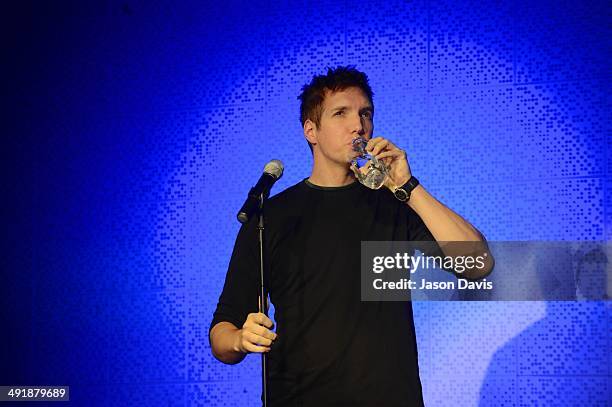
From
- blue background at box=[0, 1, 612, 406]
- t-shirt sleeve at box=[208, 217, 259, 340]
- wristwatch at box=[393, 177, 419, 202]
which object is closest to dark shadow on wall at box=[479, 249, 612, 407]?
blue background at box=[0, 1, 612, 406]

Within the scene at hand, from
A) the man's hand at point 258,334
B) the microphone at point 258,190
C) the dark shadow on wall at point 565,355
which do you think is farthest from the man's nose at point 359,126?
the dark shadow on wall at point 565,355

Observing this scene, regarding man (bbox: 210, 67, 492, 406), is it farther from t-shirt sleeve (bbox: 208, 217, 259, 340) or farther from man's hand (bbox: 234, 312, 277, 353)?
man's hand (bbox: 234, 312, 277, 353)

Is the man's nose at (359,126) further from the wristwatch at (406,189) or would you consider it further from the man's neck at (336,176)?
the wristwatch at (406,189)

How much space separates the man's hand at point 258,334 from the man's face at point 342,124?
80 cm

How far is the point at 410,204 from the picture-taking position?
8.10 feet

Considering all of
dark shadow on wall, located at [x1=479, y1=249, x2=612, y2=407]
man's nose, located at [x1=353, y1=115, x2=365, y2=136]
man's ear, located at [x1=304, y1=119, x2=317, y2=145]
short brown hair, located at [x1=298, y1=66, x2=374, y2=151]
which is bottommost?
dark shadow on wall, located at [x1=479, y1=249, x2=612, y2=407]

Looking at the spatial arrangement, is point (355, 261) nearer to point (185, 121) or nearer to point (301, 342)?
point (301, 342)

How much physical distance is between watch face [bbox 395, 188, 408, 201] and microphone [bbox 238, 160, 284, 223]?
1.44 ft

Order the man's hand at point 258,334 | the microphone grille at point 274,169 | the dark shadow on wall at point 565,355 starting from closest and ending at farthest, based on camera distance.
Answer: the man's hand at point 258,334
the microphone grille at point 274,169
the dark shadow on wall at point 565,355

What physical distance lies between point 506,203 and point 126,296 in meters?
1.94

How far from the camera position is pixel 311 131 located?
284 centimetres

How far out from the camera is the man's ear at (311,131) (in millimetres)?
2820

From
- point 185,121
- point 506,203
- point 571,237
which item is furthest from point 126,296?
point 571,237

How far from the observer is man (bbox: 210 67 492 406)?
2.37 m
